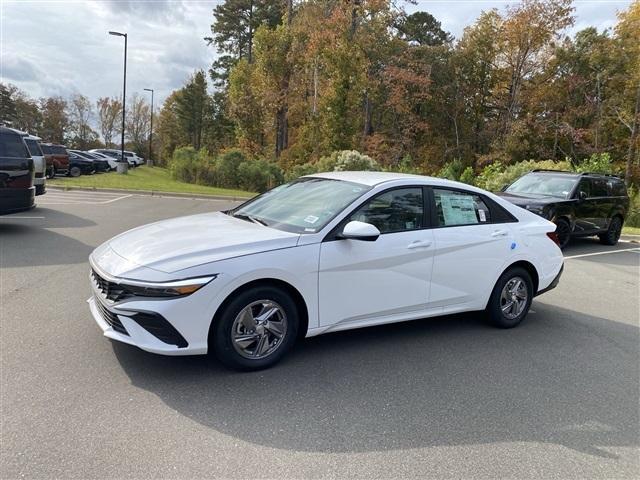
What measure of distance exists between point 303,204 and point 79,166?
2863 centimetres

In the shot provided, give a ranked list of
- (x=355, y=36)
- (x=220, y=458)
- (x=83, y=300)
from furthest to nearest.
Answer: (x=355, y=36)
(x=83, y=300)
(x=220, y=458)

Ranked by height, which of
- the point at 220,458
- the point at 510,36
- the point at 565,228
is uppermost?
the point at 510,36

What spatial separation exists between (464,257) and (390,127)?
30067 millimetres

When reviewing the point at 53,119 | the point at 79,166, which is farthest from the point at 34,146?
the point at 53,119

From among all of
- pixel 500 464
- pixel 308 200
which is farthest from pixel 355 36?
pixel 500 464

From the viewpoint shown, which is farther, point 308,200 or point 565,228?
point 565,228

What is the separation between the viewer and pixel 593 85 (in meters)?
31.6

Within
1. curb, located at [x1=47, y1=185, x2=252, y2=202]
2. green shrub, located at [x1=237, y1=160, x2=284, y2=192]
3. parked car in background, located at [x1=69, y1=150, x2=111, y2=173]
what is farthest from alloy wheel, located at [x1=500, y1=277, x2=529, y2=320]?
parked car in background, located at [x1=69, y1=150, x2=111, y2=173]

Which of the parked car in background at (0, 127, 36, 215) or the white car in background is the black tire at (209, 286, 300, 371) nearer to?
the parked car in background at (0, 127, 36, 215)

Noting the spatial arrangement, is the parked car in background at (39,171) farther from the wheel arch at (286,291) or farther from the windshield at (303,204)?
the wheel arch at (286,291)

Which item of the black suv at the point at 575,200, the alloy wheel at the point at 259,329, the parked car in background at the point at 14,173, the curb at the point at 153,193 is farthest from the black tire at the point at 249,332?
the curb at the point at 153,193

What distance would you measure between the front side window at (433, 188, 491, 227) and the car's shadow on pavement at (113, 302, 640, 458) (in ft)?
3.90

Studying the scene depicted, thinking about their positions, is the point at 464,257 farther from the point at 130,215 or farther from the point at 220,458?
the point at 130,215

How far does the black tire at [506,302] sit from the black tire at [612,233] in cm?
817
